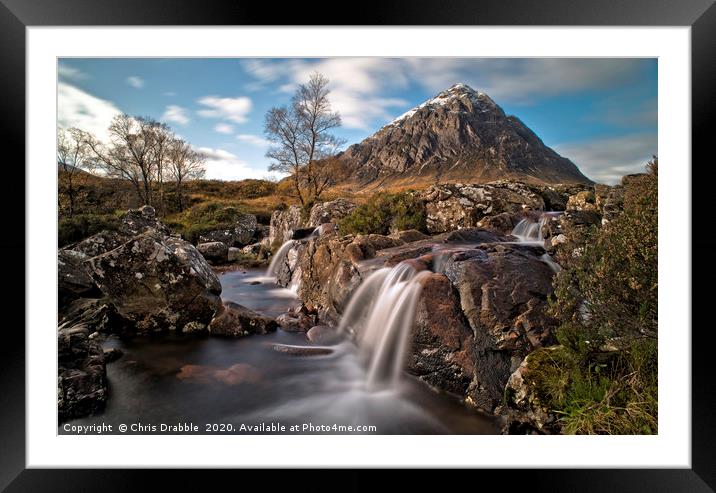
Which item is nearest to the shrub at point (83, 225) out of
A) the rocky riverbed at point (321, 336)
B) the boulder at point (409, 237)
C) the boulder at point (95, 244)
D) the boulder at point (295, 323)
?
the boulder at point (95, 244)

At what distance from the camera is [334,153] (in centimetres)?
757

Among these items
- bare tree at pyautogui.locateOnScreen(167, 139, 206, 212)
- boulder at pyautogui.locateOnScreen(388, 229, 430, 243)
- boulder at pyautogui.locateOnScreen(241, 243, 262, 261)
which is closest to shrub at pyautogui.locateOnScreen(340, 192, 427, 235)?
boulder at pyautogui.locateOnScreen(388, 229, 430, 243)

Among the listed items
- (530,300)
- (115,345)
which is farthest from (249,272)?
(530,300)

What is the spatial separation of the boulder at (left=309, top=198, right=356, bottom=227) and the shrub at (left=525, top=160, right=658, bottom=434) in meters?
7.63

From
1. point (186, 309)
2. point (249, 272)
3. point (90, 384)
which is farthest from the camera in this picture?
point (249, 272)

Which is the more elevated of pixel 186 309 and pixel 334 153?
pixel 334 153

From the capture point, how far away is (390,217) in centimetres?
808

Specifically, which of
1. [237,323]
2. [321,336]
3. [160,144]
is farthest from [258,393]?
[160,144]

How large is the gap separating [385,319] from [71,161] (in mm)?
4292

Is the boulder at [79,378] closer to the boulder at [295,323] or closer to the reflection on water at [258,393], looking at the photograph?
the reflection on water at [258,393]

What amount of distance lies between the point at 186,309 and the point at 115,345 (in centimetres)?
96

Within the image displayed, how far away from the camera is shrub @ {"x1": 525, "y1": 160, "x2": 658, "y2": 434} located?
2547mm

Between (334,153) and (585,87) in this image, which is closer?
(585,87)
